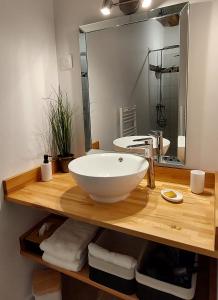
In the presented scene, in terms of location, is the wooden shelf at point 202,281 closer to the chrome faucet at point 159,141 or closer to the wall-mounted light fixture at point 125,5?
the chrome faucet at point 159,141

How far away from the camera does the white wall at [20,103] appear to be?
1.33 m

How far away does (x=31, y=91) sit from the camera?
4.87 ft

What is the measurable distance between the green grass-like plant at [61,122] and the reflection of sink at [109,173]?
32 cm

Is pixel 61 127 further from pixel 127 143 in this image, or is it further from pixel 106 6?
pixel 106 6

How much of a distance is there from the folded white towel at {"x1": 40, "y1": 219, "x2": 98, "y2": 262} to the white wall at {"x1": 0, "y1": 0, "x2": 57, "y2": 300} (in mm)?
255

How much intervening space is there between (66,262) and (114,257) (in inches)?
11.7

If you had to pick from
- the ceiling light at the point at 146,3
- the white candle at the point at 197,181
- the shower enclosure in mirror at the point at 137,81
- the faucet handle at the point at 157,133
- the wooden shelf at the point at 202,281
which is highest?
the ceiling light at the point at 146,3

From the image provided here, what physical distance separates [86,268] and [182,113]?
997mm

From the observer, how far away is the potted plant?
5.30 feet

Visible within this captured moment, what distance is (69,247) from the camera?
1.29m

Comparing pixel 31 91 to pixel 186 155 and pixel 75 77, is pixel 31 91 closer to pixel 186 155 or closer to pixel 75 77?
pixel 75 77

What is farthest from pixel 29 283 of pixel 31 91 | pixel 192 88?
pixel 192 88

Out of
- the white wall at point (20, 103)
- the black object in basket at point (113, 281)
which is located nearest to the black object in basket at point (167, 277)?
the black object in basket at point (113, 281)

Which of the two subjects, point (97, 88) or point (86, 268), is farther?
point (97, 88)
